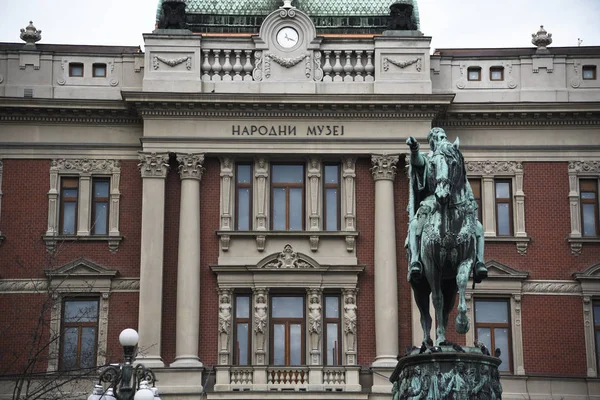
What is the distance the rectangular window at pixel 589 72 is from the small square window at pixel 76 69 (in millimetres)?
15581

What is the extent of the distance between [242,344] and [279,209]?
167 inches

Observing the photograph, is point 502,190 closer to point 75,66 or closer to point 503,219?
point 503,219

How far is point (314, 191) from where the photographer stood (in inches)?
1604

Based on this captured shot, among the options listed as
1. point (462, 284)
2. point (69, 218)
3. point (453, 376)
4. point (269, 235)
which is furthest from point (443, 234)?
point (69, 218)

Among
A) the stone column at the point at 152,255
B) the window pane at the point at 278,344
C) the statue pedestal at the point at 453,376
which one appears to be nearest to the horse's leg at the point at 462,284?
the statue pedestal at the point at 453,376

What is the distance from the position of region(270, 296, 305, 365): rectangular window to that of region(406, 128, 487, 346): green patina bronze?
21.8 meters

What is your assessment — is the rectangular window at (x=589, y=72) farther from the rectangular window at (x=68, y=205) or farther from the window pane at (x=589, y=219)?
the rectangular window at (x=68, y=205)

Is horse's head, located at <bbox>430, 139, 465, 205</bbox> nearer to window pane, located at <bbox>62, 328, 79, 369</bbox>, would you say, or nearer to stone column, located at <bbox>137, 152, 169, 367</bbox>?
stone column, located at <bbox>137, 152, 169, 367</bbox>

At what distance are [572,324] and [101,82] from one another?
1608 centimetres

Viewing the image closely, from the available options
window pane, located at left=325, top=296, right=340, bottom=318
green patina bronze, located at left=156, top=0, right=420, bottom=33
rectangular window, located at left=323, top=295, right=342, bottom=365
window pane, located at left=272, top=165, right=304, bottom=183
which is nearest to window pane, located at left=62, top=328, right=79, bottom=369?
rectangular window, located at left=323, top=295, right=342, bottom=365

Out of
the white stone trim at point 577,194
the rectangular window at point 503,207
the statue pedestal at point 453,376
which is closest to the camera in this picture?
the statue pedestal at point 453,376

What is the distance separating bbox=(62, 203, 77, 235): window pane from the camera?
41.1 m

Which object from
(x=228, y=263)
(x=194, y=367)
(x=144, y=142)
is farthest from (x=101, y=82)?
(x=194, y=367)

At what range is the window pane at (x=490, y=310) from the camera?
4062cm
